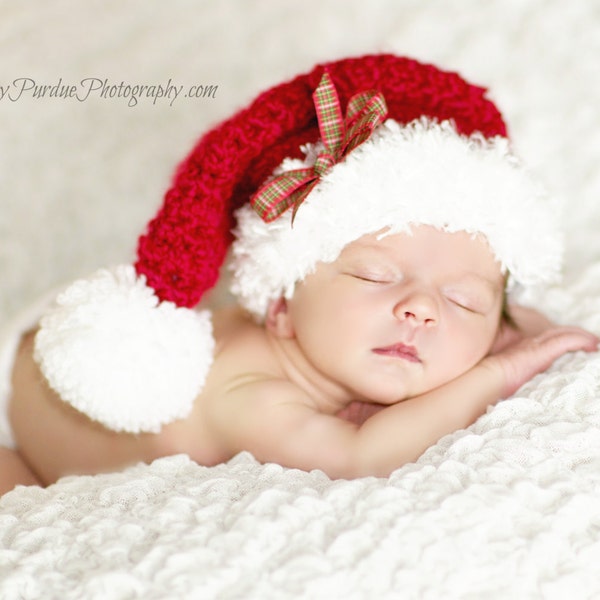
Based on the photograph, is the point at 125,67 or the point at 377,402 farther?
the point at 125,67

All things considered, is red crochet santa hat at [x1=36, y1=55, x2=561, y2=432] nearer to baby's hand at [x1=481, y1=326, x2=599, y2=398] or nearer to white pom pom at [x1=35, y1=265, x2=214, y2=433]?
white pom pom at [x1=35, y1=265, x2=214, y2=433]

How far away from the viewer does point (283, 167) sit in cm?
138

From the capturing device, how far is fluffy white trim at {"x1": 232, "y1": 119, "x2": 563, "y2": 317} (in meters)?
1.33

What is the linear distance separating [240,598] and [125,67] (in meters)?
1.38

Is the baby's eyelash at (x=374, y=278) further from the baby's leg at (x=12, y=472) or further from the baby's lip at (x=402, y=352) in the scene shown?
the baby's leg at (x=12, y=472)

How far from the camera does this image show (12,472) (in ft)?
4.68

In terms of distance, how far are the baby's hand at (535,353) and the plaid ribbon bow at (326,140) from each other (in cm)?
36

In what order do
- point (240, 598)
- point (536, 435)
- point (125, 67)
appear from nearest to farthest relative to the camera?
1. point (240, 598)
2. point (536, 435)
3. point (125, 67)

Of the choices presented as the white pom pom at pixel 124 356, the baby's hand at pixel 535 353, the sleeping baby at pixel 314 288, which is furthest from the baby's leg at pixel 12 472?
the baby's hand at pixel 535 353

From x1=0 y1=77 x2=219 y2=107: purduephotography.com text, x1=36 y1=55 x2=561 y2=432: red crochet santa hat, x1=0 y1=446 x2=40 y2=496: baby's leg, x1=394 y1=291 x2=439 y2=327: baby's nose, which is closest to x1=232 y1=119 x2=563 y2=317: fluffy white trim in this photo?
x1=36 y1=55 x2=561 y2=432: red crochet santa hat

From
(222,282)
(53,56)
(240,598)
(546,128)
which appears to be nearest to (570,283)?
(546,128)

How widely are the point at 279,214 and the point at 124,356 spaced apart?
0.30m

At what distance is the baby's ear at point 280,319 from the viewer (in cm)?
143

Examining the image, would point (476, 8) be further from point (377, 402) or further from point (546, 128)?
point (377, 402)
